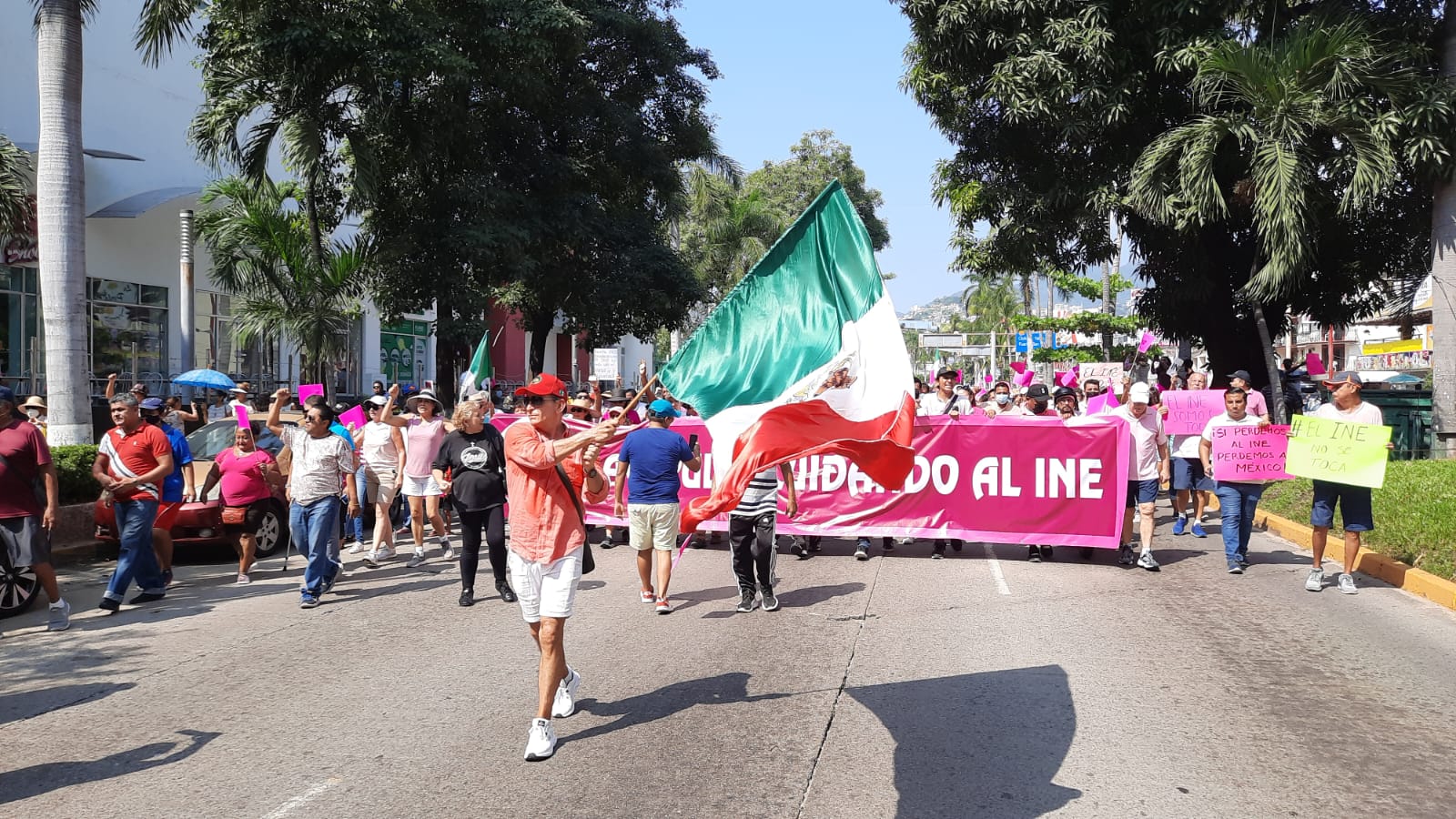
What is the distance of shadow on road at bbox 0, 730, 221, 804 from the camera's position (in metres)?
4.98

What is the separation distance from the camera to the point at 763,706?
606cm

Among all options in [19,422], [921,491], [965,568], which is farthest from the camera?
[921,491]

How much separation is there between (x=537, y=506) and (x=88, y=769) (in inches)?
93.9

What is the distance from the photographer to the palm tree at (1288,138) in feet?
53.8

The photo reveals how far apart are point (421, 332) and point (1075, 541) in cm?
3495

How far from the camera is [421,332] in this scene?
42.6m

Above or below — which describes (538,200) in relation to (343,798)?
above

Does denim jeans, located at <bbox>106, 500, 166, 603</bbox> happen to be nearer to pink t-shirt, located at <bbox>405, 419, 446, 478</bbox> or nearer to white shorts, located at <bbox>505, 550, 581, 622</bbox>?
pink t-shirt, located at <bbox>405, 419, 446, 478</bbox>

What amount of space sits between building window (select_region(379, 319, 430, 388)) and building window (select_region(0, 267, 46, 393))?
14286 millimetres

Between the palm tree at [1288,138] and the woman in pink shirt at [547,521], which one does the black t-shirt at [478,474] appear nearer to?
the woman in pink shirt at [547,521]

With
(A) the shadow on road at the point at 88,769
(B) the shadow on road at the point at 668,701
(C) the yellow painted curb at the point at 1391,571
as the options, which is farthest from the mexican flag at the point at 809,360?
(C) the yellow painted curb at the point at 1391,571

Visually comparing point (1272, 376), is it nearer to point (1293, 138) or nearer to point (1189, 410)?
point (1293, 138)

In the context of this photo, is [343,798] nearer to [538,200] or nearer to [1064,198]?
[1064,198]

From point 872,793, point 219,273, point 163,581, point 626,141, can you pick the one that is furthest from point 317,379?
point 872,793
